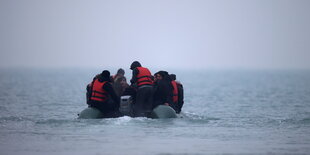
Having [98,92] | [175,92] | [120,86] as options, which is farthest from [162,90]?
[98,92]

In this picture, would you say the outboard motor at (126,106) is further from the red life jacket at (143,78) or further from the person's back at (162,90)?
the person's back at (162,90)

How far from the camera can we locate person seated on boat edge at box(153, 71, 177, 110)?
64.9 feet

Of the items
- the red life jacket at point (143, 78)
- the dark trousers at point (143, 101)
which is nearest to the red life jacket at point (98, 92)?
the dark trousers at point (143, 101)

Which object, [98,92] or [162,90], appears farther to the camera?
[162,90]

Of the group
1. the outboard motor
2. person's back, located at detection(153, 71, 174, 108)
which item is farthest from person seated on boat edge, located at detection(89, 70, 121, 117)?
person's back, located at detection(153, 71, 174, 108)

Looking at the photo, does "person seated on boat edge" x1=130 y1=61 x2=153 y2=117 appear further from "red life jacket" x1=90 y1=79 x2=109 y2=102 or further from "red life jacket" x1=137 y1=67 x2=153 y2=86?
"red life jacket" x1=90 y1=79 x2=109 y2=102

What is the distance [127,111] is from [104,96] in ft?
3.03

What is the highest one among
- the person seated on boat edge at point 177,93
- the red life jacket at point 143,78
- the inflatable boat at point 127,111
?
the red life jacket at point 143,78

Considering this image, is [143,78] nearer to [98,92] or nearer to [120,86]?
[120,86]

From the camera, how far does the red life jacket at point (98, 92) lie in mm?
18938

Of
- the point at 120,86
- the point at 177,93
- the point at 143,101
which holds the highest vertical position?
the point at 120,86

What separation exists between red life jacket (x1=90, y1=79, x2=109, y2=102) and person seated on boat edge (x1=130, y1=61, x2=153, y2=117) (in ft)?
3.60

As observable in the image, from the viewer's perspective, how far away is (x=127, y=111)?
768 inches

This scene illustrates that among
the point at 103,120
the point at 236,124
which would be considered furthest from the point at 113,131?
the point at 236,124
